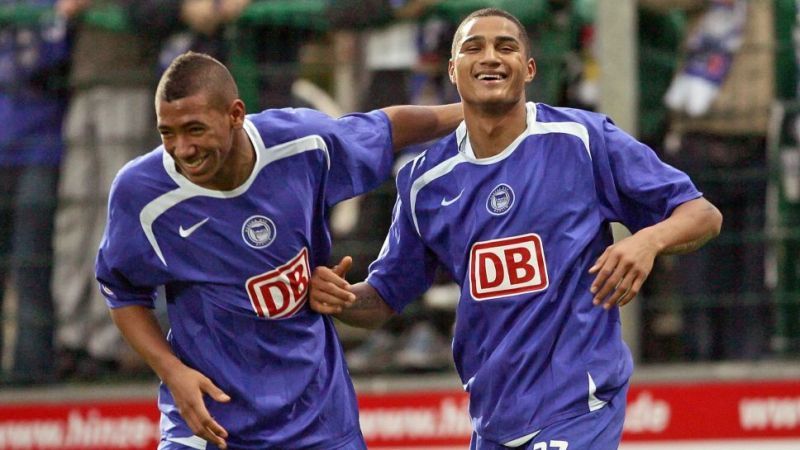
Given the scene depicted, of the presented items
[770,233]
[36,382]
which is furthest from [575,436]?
[36,382]

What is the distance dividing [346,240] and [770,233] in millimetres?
1820

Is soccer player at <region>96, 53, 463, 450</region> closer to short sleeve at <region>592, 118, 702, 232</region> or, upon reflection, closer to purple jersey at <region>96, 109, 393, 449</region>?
purple jersey at <region>96, 109, 393, 449</region>

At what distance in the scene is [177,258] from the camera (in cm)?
465

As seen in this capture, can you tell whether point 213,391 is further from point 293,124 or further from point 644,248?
point 644,248

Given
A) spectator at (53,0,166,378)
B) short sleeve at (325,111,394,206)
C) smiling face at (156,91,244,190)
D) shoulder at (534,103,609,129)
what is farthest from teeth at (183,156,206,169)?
spectator at (53,0,166,378)

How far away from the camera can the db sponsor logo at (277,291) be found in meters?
4.64

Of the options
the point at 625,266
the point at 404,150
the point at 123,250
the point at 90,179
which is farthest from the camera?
the point at 90,179

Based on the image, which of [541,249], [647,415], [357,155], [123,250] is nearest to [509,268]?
[541,249]

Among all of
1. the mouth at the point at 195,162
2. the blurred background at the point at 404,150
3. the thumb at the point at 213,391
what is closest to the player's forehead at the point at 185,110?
the mouth at the point at 195,162

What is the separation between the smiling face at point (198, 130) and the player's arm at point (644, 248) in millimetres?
1045

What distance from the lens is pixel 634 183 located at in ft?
14.8

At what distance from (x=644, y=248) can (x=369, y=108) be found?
2988 mm

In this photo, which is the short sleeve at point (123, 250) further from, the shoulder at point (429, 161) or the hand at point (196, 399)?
the shoulder at point (429, 161)

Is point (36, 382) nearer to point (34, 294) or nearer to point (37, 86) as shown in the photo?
point (34, 294)
